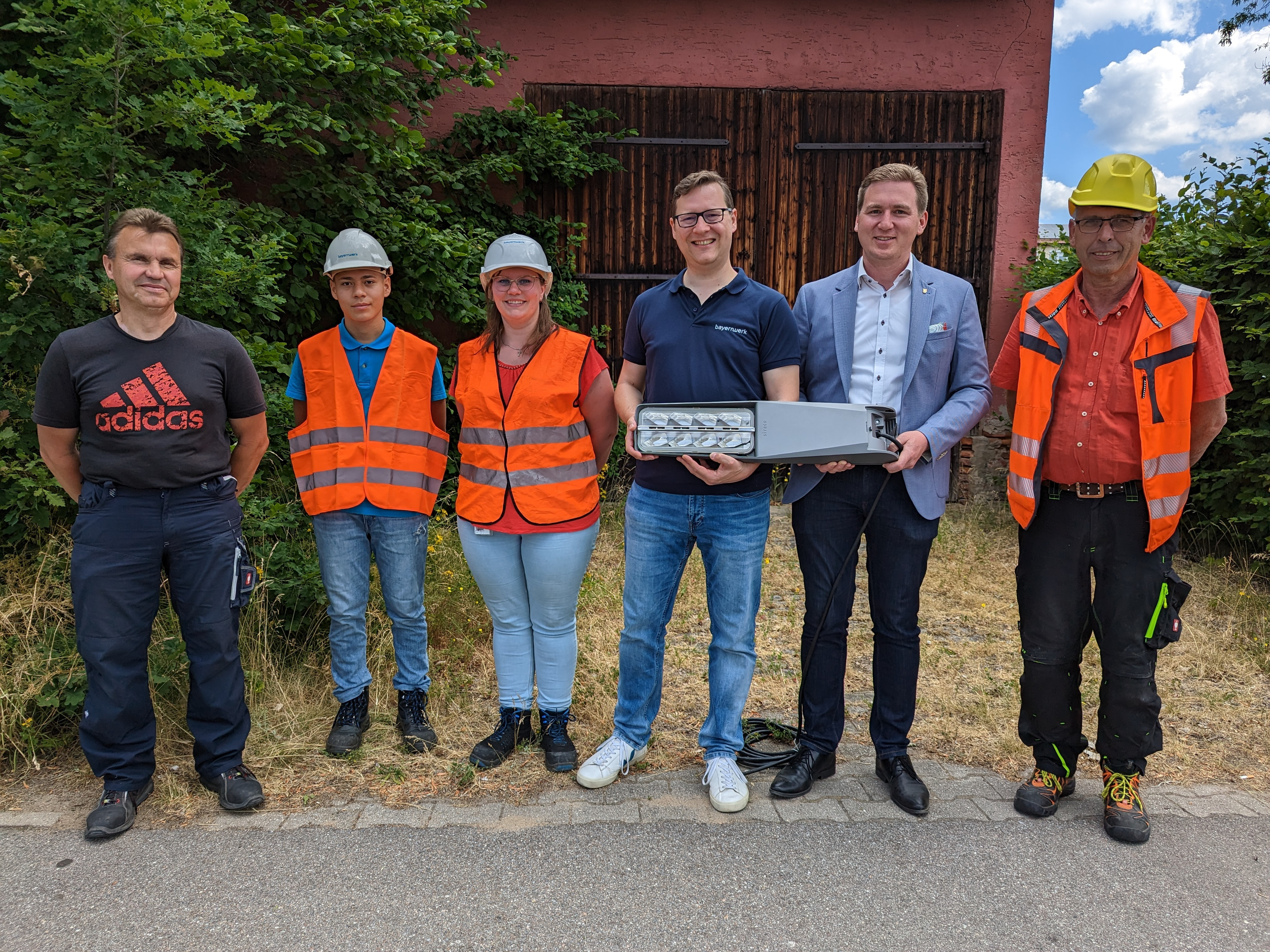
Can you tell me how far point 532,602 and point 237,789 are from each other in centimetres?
125

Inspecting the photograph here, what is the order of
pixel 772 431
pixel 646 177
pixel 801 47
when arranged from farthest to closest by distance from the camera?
pixel 646 177 < pixel 801 47 < pixel 772 431

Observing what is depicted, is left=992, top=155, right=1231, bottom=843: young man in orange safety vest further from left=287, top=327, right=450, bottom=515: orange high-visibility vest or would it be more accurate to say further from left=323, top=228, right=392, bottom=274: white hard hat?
left=323, top=228, right=392, bottom=274: white hard hat

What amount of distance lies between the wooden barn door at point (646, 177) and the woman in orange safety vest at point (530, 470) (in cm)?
419

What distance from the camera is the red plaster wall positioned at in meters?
7.03

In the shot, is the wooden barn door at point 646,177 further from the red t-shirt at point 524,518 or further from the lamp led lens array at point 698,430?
the lamp led lens array at point 698,430

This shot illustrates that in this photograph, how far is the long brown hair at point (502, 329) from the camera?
10.2ft

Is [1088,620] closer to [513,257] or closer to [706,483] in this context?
[706,483]

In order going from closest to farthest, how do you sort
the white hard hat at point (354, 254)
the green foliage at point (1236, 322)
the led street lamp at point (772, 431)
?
the led street lamp at point (772, 431)
the white hard hat at point (354, 254)
the green foliage at point (1236, 322)

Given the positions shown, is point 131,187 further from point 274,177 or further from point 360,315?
point 274,177

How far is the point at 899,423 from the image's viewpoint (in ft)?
9.47

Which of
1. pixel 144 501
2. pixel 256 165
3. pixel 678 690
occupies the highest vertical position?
pixel 256 165

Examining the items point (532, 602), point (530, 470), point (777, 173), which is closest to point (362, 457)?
point (530, 470)

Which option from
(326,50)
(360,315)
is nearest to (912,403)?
(360,315)

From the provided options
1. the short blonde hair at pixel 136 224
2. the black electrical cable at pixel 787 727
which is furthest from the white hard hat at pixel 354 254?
the black electrical cable at pixel 787 727
